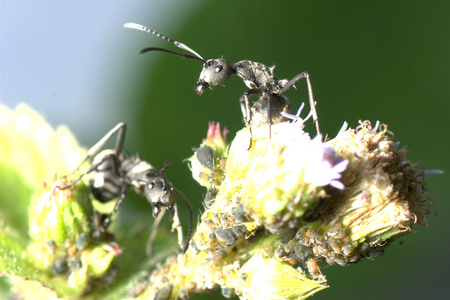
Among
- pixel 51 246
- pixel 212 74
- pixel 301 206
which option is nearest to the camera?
pixel 301 206

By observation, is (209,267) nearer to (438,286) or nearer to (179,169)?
(179,169)

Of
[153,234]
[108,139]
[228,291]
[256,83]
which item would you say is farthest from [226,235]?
[108,139]

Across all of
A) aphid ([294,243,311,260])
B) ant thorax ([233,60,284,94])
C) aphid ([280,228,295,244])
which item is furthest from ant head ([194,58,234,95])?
aphid ([294,243,311,260])

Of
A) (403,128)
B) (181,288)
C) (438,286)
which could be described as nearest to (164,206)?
(181,288)

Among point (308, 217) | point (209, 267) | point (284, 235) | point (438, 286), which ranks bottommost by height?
point (438, 286)

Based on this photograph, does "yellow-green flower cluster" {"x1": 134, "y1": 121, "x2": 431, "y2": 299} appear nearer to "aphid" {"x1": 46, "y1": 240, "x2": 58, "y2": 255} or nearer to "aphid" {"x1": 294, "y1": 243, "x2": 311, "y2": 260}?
"aphid" {"x1": 294, "y1": 243, "x2": 311, "y2": 260}

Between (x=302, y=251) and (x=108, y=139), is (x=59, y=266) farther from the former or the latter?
(x=302, y=251)

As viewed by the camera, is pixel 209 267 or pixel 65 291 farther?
pixel 65 291
